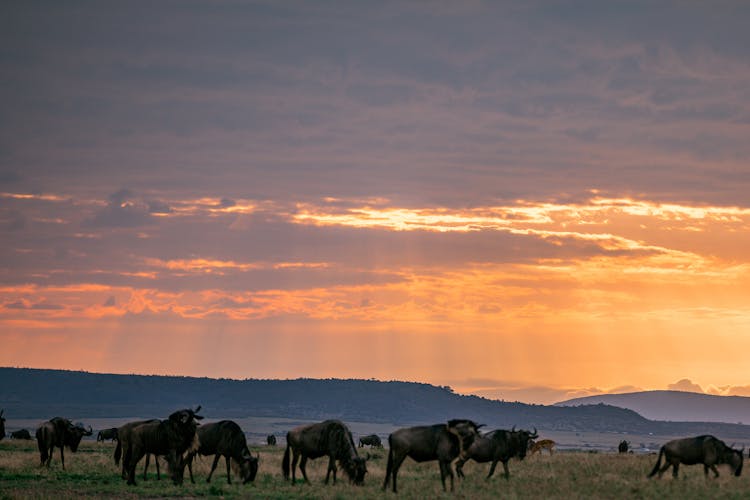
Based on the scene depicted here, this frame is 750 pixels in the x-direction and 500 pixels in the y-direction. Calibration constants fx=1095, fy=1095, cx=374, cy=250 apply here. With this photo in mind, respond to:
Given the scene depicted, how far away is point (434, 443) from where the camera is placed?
40.7 metres

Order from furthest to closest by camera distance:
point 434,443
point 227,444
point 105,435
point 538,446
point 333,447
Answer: point 105,435 < point 538,446 < point 227,444 < point 333,447 < point 434,443

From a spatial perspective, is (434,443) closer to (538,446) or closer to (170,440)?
(170,440)

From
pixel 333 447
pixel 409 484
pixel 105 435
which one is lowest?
pixel 409 484

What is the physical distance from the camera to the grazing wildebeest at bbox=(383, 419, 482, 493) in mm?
40531

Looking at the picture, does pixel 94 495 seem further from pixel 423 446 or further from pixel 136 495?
pixel 423 446

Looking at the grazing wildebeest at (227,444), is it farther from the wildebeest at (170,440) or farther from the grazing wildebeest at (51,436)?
the grazing wildebeest at (51,436)

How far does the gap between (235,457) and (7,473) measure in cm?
991

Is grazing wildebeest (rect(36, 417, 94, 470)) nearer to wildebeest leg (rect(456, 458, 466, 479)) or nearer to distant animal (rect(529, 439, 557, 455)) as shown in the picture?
wildebeest leg (rect(456, 458, 466, 479))

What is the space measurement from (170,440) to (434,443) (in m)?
10.1

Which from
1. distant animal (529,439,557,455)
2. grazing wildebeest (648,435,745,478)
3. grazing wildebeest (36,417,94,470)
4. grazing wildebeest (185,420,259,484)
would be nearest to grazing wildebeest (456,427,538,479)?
grazing wildebeest (648,435,745,478)

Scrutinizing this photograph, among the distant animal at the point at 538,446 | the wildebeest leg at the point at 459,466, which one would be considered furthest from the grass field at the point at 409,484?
the distant animal at the point at 538,446

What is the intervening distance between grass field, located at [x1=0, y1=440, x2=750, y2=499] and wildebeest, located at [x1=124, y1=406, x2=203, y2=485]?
841 mm

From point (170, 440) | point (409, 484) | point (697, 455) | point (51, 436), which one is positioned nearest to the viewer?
point (170, 440)

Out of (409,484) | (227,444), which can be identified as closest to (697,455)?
(409,484)
